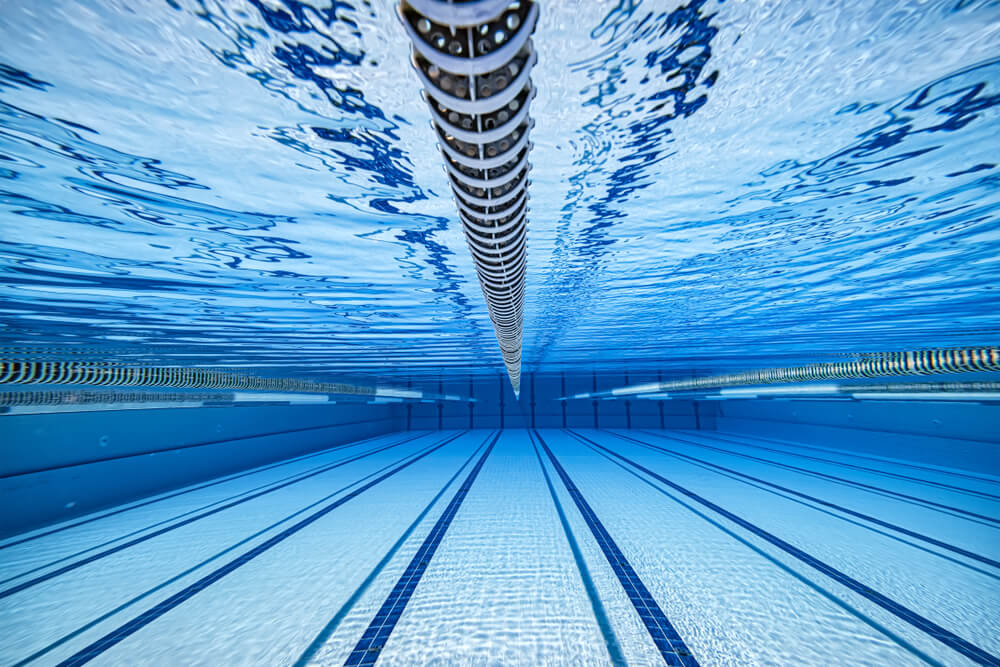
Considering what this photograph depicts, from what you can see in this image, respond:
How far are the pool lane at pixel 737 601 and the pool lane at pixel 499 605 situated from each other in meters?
0.48

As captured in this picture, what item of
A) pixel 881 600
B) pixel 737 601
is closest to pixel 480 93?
pixel 737 601

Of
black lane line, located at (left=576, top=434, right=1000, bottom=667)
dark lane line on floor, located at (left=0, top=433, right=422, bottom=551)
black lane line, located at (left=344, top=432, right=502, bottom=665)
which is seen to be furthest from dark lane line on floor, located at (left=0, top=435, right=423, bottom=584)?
black lane line, located at (left=576, top=434, right=1000, bottom=667)

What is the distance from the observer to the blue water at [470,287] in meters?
1.48

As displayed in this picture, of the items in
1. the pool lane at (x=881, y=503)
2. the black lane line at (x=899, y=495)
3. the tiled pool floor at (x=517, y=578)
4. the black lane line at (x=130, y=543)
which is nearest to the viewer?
the tiled pool floor at (x=517, y=578)

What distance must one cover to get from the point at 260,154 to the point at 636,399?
2062 centimetres

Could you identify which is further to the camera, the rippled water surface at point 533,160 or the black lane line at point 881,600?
the black lane line at point 881,600

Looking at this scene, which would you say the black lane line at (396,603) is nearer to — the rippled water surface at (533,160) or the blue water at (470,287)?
the blue water at (470,287)

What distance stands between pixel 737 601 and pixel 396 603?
291 centimetres

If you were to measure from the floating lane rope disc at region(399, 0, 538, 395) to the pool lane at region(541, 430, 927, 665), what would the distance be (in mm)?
3261

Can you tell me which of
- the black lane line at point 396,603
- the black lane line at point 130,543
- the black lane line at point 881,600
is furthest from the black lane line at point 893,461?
the black lane line at point 130,543

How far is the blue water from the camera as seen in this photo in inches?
58.3

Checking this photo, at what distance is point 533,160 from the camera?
2133 mm

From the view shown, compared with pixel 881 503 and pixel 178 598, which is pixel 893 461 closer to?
pixel 881 503

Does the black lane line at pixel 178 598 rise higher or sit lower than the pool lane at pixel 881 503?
higher
